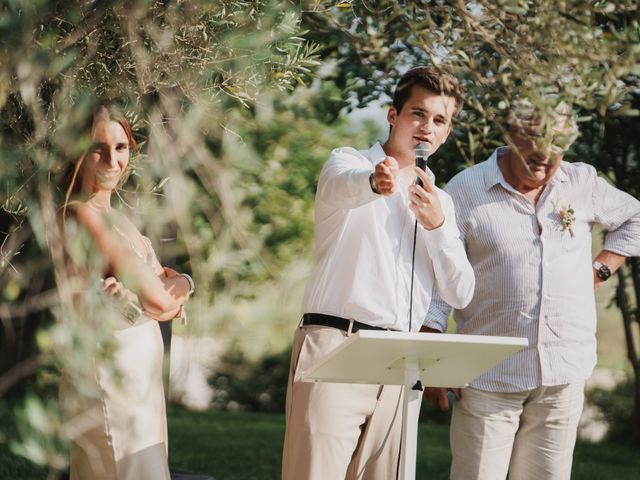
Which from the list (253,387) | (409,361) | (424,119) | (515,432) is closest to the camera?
(409,361)

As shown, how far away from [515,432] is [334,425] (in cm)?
113

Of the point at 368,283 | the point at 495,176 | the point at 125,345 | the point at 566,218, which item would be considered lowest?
the point at 125,345

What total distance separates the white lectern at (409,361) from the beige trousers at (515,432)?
83 centimetres

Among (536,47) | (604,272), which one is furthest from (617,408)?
(536,47)

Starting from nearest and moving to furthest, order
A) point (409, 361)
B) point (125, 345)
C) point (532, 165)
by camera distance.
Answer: point (409, 361) < point (125, 345) < point (532, 165)

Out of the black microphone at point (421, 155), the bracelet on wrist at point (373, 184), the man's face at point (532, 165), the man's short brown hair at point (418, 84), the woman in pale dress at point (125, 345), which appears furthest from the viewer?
the man's face at point (532, 165)

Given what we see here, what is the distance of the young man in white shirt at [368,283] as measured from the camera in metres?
3.48

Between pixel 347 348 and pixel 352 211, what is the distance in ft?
2.75

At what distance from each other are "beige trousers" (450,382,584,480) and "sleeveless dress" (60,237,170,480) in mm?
1262

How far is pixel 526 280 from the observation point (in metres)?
4.27

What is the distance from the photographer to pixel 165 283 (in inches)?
141

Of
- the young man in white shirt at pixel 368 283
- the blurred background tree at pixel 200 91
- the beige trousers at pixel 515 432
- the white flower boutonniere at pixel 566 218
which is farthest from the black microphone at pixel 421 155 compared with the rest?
the beige trousers at pixel 515 432

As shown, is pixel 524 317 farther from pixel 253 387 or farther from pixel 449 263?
pixel 253 387

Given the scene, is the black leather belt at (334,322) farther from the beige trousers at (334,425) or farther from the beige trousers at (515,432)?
the beige trousers at (515,432)
